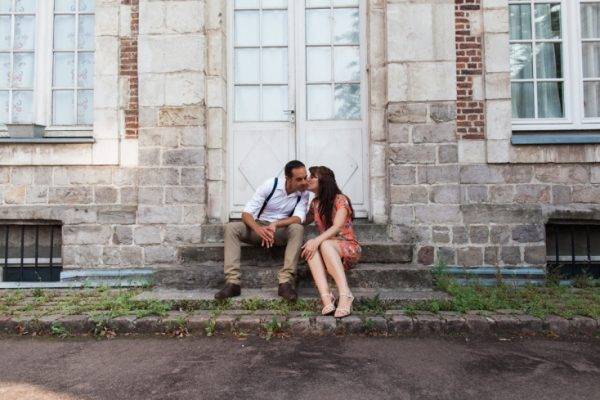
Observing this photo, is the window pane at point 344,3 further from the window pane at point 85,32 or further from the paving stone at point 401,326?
the paving stone at point 401,326

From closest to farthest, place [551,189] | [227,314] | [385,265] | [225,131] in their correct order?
1. [227,314]
2. [385,265]
3. [551,189]
4. [225,131]

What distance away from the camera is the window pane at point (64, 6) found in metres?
6.36

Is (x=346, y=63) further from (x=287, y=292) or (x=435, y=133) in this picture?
(x=287, y=292)

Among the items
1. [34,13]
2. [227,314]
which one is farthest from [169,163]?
[34,13]

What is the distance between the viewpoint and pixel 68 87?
6340mm

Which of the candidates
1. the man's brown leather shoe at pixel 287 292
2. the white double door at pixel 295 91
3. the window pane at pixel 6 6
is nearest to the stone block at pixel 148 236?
the white double door at pixel 295 91

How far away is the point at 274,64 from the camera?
21.2 ft


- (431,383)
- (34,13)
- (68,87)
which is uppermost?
(34,13)

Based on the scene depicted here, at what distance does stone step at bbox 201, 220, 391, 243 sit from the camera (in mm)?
5723

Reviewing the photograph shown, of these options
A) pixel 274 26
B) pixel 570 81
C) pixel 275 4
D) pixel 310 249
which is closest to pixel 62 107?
pixel 274 26

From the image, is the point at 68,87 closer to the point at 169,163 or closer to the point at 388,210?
the point at 169,163

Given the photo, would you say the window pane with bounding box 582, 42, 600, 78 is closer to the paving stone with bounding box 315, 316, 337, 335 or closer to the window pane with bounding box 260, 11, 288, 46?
the window pane with bounding box 260, 11, 288, 46

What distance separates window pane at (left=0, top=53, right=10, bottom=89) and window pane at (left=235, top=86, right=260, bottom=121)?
3.01 m

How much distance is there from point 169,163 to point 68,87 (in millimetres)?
1821
